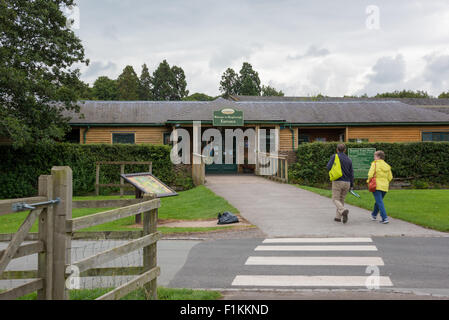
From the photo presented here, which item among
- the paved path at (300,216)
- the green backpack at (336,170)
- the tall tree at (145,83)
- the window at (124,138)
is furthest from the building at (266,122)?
the tall tree at (145,83)

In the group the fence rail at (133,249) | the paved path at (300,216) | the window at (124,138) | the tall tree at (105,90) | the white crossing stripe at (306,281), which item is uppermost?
the tall tree at (105,90)

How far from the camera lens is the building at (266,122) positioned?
26.1 metres

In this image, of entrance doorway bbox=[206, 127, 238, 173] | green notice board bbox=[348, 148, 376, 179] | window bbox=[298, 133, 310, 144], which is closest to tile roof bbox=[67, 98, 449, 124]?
window bbox=[298, 133, 310, 144]

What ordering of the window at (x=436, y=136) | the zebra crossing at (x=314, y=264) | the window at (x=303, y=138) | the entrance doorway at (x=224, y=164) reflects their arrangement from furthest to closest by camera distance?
the window at (x=303, y=138) → the entrance doorway at (x=224, y=164) → the window at (x=436, y=136) → the zebra crossing at (x=314, y=264)

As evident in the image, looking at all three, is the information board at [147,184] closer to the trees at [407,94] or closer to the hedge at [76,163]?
the hedge at [76,163]

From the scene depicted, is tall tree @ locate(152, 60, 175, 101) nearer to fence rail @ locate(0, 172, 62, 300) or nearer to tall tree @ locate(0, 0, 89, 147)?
tall tree @ locate(0, 0, 89, 147)

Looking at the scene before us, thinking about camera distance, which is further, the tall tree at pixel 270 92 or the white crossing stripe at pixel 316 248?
the tall tree at pixel 270 92

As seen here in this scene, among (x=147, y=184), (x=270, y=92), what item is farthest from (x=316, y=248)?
(x=270, y=92)

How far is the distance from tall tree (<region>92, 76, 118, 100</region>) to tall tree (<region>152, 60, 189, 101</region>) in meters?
8.77

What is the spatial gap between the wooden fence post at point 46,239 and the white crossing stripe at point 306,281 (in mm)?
3031

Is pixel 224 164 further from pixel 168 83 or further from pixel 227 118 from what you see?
pixel 168 83

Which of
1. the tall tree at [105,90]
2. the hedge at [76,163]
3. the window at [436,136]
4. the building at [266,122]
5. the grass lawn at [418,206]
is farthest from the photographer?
the tall tree at [105,90]

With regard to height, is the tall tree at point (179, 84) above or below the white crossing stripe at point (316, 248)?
above
